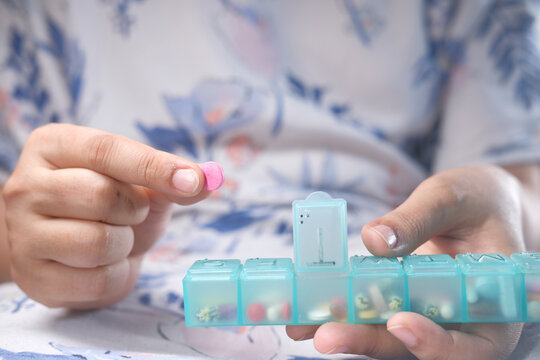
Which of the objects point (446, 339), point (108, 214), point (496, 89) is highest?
point (496, 89)

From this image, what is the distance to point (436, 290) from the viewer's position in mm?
408

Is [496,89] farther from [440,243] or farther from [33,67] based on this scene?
[33,67]

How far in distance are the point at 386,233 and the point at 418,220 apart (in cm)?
4

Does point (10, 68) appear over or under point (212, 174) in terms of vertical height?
over

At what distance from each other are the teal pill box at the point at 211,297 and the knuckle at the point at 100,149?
0.51 feet

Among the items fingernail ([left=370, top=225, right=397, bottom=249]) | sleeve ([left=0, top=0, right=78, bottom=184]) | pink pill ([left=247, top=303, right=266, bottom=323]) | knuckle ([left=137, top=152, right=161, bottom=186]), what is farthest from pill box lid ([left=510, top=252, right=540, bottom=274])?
sleeve ([left=0, top=0, right=78, bottom=184])

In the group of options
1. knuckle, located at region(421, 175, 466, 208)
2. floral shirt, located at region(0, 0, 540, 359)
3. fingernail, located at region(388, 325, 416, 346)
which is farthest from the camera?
floral shirt, located at region(0, 0, 540, 359)

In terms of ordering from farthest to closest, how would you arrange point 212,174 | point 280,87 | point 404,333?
1. point 280,87
2. point 212,174
3. point 404,333

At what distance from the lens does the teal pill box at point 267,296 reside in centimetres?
42

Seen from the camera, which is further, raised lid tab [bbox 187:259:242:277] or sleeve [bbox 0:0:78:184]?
sleeve [bbox 0:0:78:184]

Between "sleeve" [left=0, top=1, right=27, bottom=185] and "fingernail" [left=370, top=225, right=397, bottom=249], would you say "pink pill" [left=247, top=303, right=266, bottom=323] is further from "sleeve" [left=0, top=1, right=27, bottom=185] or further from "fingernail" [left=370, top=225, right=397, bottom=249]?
"sleeve" [left=0, top=1, right=27, bottom=185]

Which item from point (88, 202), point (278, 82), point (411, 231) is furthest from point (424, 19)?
point (88, 202)

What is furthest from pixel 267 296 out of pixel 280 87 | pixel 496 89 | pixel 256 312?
pixel 496 89

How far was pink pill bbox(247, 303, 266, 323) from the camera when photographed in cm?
42
